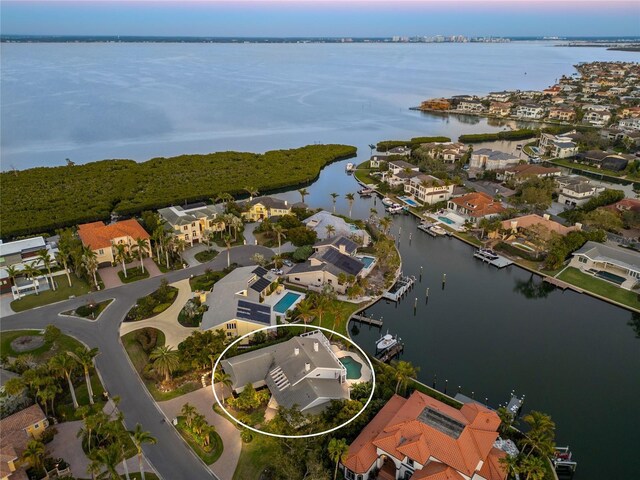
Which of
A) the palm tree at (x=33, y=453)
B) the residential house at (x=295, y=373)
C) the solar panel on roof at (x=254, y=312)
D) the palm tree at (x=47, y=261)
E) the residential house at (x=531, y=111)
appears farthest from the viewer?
the residential house at (x=531, y=111)

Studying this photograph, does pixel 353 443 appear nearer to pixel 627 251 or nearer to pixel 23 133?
pixel 627 251

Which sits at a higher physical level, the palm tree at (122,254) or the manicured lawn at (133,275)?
the palm tree at (122,254)

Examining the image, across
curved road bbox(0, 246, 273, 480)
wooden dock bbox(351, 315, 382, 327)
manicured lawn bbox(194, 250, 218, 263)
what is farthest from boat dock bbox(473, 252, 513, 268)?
manicured lawn bbox(194, 250, 218, 263)

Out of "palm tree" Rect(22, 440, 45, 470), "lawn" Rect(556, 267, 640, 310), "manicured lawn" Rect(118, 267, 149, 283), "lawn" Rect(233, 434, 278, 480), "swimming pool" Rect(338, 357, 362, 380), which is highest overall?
"palm tree" Rect(22, 440, 45, 470)

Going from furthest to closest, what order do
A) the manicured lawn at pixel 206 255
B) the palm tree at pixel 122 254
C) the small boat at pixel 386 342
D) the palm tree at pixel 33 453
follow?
the manicured lawn at pixel 206 255
the palm tree at pixel 122 254
the small boat at pixel 386 342
the palm tree at pixel 33 453

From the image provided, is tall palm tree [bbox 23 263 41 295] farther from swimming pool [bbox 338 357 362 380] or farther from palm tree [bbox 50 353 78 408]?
swimming pool [bbox 338 357 362 380]

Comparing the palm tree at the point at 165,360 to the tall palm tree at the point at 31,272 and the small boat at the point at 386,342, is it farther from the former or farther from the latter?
the tall palm tree at the point at 31,272

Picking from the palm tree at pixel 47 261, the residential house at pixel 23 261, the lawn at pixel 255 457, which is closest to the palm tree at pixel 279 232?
the palm tree at pixel 47 261
